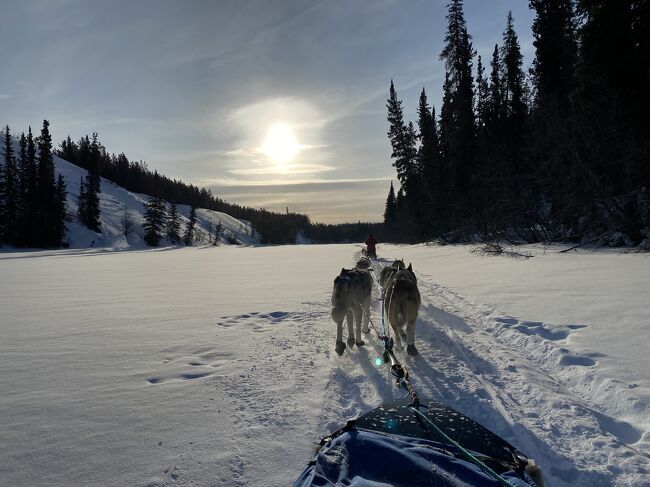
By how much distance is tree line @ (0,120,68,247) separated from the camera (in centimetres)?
5458

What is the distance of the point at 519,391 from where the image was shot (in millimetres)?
3975

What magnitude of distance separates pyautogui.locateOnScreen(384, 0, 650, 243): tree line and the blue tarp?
16.8 m

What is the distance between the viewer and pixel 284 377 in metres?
4.64

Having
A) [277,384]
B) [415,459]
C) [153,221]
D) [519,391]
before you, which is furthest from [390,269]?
[153,221]

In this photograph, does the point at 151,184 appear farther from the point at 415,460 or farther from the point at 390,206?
the point at 415,460

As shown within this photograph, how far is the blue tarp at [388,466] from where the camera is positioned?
1.97 m

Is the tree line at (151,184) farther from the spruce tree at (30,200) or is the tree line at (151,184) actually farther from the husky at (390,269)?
the husky at (390,269)

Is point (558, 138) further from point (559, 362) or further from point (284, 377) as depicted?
point (284, 377)

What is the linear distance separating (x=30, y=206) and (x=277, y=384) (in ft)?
232

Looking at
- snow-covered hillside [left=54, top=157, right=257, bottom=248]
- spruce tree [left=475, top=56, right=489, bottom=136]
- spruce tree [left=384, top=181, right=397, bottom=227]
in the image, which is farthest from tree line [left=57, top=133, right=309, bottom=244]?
spruce tree [left=475, top=56, right=489, bottom=136]

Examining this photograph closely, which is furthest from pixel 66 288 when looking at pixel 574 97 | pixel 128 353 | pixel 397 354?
pixel 574 97

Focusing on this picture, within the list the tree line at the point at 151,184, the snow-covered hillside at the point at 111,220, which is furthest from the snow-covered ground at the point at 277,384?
the tree line at the point at 151,184

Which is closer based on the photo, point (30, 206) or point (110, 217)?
point (30, 206)

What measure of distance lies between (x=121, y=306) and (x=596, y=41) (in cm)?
2210
